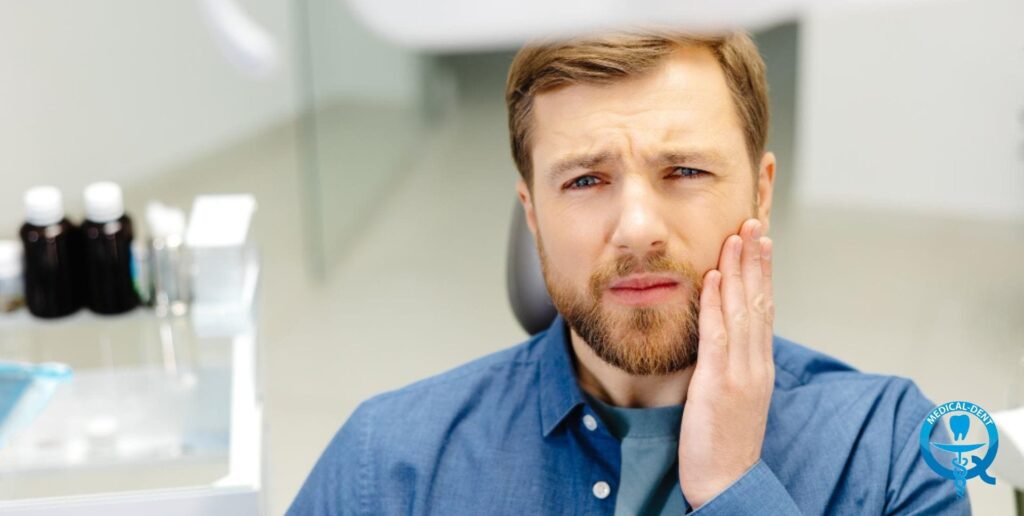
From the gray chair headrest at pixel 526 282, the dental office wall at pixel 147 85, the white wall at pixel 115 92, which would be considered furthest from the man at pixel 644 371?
the white wall at pixel 115 92

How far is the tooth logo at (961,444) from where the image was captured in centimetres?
82

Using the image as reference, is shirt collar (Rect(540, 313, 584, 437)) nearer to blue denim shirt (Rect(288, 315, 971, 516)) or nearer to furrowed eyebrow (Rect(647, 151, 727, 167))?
blue denim shirt (Rect(288, 315, 971, 516))

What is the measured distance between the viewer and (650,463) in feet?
3.14

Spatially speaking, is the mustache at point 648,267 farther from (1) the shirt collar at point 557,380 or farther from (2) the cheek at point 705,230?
(1) the shirt collar at point 557,380

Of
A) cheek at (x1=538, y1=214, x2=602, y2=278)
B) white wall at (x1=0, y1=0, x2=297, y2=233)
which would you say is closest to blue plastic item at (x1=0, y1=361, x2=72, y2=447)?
cheek at (x1=538, y1=214, x2=602, y2=278)

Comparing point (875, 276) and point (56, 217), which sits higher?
point (56, 217)

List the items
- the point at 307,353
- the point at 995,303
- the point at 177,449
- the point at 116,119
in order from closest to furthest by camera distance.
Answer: the point at 995,303
the point at 177,449
the point at 307,353
the point at 116,119

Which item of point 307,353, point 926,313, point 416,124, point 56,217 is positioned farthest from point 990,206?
point 416,124

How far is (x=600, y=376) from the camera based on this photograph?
3.32 feet

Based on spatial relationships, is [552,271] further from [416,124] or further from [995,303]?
[416,124]

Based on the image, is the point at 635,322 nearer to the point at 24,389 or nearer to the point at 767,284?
the point at 767,284

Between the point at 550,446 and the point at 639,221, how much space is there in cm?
25

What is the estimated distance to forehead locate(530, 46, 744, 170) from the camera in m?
0.85

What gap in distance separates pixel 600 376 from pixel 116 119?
74.4 inches
